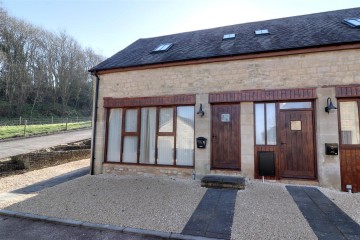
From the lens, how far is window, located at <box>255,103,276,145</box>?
20.5 ft

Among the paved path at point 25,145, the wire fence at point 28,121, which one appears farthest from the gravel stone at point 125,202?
the wire fence at point 28,121

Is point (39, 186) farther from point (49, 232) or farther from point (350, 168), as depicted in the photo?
point (350, 168)

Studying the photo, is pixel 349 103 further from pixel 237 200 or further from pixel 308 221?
pixel 237 200

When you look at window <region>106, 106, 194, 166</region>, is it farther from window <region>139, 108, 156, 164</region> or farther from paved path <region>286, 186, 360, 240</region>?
paved path <region>286, 186, 360, 240</region>

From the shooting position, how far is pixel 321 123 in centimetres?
575

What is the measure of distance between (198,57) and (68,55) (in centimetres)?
3366

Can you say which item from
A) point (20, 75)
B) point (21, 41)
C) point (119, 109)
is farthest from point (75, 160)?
point (21, 41)

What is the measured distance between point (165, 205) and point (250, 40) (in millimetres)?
6579

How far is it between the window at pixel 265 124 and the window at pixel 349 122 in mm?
1821

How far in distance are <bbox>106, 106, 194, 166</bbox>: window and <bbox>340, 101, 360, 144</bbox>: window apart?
448 centimetres

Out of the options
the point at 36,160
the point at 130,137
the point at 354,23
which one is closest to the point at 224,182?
the point at 130,137

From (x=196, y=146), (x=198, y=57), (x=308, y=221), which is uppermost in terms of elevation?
(x=198, y=57)

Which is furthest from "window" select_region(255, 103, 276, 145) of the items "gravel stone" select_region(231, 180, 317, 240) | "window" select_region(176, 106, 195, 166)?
"window" select_region(176, 106, 195, 166)

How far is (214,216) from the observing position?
399 centimetres
